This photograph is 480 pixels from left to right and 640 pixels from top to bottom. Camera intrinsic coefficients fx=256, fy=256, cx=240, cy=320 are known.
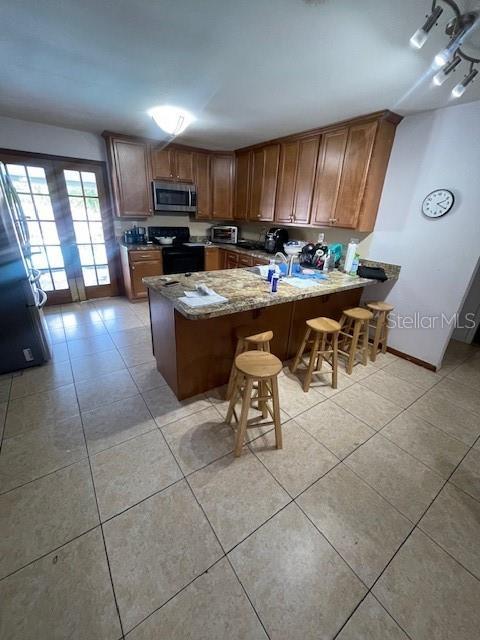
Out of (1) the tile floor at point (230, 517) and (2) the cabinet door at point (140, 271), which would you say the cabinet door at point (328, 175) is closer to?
(1) the tile floor at point (230, 517)

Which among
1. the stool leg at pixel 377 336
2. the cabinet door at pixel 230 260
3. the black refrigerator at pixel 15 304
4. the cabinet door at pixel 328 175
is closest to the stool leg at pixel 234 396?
the stool leg at pixel 377 336

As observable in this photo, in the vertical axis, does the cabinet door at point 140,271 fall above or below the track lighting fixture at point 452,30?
below

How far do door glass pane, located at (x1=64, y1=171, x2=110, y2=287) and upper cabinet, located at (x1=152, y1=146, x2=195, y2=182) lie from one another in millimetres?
975

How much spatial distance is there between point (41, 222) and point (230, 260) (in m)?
2.85

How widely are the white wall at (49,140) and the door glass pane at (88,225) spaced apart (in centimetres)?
27

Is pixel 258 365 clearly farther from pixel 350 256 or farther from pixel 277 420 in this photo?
pixel 350 256

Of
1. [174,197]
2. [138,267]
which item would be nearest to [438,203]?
[174,197]

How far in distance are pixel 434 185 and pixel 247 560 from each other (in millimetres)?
3314

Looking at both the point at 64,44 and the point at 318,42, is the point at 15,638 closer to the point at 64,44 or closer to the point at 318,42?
the point at 64,44

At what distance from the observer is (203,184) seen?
176 inches

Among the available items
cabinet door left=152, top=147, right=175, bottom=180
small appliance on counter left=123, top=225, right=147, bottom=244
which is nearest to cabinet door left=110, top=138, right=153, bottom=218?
cabinet door left=152, top=147, right=175, bottom=180

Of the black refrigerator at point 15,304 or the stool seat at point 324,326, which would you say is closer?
the black refrigerator at point 15,304

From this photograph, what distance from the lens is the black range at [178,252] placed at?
166 inches

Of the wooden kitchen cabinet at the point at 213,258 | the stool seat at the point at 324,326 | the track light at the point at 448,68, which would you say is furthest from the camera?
the wooden kitchen cabinet at the point at 213,258
